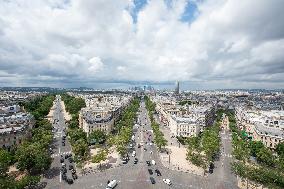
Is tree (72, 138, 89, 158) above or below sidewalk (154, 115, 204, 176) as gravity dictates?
above

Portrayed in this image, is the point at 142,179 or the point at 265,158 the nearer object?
the point at 142,179

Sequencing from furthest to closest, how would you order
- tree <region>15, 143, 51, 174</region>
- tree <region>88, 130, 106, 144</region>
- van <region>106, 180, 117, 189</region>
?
tree <region>88, 130, 106, 144</region>, tree <region>15, 143, 51, 174</region>, van <region>106, 180, 117, 189</region>

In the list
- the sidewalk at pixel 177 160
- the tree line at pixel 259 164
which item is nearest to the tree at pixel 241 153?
the tree line at pixel 259 164

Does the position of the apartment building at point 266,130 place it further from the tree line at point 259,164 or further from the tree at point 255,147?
the tree at point 255,147

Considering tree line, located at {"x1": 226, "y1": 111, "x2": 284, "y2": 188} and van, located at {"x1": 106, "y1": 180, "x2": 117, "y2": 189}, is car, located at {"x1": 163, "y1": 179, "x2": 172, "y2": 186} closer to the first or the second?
van, located at {"x1": 106, "y1": 180, "x2": 117, "y2": 189}

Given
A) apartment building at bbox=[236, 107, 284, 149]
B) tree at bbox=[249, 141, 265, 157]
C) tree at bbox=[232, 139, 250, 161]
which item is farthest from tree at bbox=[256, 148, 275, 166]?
apartment building at bbox=[236, 107, 284, 149]

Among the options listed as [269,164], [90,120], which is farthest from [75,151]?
[269,164]

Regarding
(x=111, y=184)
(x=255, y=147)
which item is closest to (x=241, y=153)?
(x=255, y=147)

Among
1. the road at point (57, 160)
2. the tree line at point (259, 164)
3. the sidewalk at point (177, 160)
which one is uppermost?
the tree line at point (259, 164)

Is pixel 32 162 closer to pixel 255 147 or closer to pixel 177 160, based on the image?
pixel 177 160

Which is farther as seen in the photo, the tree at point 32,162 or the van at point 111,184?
the tree at point 32,162

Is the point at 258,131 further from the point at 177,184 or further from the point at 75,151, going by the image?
the point at 75,151
